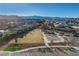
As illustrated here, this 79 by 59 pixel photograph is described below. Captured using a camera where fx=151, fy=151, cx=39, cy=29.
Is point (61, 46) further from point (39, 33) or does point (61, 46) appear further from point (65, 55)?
A: point (39, 33)

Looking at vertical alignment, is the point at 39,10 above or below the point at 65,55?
above

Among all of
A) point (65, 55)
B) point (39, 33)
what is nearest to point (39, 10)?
point (39, 33)

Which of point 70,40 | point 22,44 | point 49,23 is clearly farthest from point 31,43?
point 70,40

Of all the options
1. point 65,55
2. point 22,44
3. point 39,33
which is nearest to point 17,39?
point 22,44

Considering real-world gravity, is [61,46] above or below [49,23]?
below

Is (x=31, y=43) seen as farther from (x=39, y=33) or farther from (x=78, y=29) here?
(x=78, y=29)

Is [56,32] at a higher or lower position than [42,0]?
lower

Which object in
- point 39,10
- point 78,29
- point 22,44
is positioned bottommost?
A: point 22,44

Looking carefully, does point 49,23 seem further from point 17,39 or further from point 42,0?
point 17,39
